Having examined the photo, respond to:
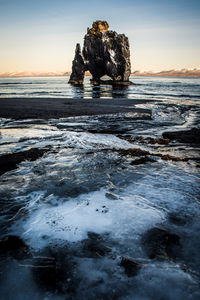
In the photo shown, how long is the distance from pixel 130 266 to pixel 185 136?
6699mm

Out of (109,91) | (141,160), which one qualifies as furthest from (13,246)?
Answer: (109,91)

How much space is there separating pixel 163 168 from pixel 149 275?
3.04 meters

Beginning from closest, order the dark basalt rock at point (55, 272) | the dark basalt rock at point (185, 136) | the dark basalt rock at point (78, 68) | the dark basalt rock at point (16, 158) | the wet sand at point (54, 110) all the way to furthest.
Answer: the dark basalt rock at point (55, 272) → the dark basalt rock at point (16, 158) → the dark basalt rock at point (185, 136) → the wet sand at point (54, 110) → the dark basalt rock at point (78, 68)

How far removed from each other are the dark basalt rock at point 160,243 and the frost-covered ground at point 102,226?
14mm

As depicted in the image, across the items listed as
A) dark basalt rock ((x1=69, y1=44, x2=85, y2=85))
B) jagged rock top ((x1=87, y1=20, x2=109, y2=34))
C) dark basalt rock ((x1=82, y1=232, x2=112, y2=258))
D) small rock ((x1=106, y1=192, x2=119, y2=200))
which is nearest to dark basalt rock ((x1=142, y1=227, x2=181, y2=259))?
dark basalt rock ((x1=82, y1=232, x2=112, y2=258))

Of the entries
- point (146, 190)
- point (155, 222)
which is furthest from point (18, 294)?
point (146, 190)

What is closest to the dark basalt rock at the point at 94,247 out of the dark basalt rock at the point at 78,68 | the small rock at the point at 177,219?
the small rock at the point at 177,219

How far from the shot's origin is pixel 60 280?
1963 millimetres

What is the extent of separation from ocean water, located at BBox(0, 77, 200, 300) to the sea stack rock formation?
6319 cm

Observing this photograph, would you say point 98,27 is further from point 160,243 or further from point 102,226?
point 160,243

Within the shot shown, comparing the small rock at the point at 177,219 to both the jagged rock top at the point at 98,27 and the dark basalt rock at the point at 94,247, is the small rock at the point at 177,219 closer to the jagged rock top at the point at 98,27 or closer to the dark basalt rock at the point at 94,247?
the dark basalt rock at the point at 94,247

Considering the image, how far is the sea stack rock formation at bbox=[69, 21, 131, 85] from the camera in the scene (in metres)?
65.1

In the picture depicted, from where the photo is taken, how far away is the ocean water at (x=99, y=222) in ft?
6.34

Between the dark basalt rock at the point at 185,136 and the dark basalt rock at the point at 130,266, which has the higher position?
the dark basalt rock at the point at 185,136
